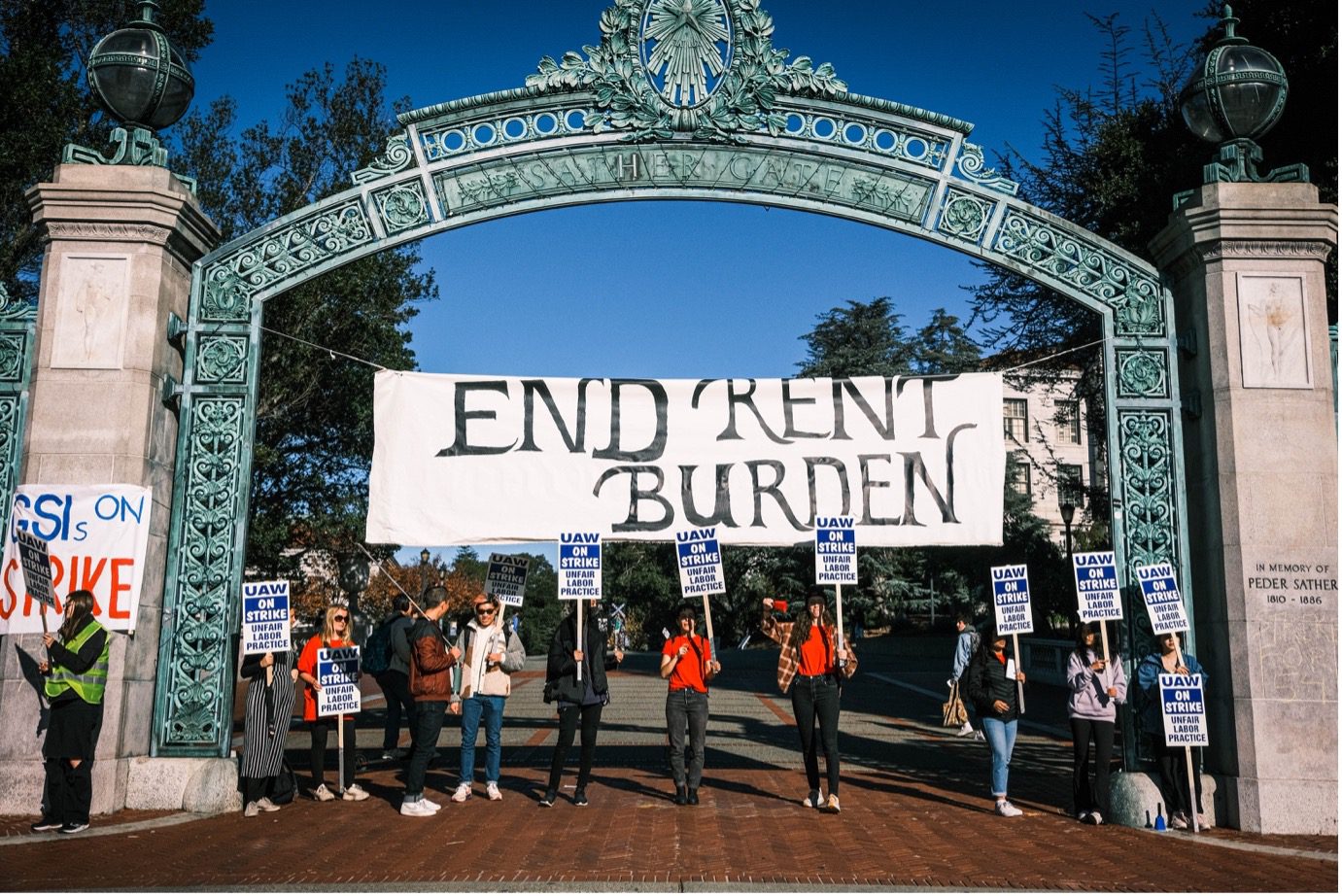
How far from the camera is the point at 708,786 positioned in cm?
1107

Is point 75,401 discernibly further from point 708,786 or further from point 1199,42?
point 1199,42

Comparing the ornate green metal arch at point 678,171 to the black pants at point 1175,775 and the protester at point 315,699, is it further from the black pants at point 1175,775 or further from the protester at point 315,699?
the black pants at point 1175,775

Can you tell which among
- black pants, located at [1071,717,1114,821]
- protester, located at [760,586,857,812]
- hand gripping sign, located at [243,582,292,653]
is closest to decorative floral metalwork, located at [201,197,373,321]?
hand gripping sign, located at [243,582,292,653]

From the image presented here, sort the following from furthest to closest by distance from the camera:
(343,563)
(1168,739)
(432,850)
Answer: (343,563), (1168,739), (432,850)

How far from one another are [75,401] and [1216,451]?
375 inches

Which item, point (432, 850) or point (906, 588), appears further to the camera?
point (906, 588)

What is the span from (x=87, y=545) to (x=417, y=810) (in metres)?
3.41

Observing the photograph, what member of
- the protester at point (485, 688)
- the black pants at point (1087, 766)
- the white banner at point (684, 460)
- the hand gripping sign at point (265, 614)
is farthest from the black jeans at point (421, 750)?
the black pants at point (1087, 766)

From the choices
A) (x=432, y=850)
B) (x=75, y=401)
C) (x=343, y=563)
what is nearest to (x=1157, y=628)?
(x=432, y=850)

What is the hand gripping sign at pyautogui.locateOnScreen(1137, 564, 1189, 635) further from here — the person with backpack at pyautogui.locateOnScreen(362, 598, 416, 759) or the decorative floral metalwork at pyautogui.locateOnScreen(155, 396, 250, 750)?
the decorative floral metalwork at pyautogui.locateOnScreen(155, 396, 250, 750)

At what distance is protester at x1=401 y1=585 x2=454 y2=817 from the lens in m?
9.47

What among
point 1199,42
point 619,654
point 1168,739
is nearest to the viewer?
point 1168,739

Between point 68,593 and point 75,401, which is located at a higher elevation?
point 75,401

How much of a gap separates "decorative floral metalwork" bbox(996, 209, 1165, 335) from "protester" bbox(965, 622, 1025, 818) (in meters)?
3.19
